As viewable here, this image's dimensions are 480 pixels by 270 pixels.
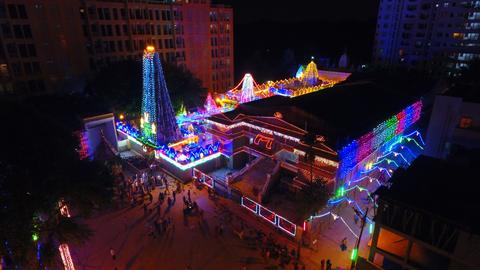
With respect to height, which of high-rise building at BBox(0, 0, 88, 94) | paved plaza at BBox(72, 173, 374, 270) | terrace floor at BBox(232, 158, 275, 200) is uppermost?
high-rise building at BBox(0, 0, 88, 94)

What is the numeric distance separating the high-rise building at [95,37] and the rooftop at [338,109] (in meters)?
24.7

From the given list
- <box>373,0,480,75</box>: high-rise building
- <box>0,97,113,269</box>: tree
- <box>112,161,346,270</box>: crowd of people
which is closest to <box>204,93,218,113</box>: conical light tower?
<box>112,161,346,270</box>: crowd of people

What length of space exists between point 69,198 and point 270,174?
15.0 m

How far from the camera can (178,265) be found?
730 inches

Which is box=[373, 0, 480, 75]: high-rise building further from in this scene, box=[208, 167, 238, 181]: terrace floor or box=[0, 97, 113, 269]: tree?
box=[0, 97, 113, 269]: tree

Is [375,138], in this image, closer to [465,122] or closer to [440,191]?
[465,122]

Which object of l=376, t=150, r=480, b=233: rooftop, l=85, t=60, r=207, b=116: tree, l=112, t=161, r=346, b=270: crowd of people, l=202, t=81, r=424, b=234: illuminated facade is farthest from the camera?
l=85, t=60, r=207, b=116: tree

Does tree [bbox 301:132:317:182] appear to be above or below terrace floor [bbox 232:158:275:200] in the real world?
above

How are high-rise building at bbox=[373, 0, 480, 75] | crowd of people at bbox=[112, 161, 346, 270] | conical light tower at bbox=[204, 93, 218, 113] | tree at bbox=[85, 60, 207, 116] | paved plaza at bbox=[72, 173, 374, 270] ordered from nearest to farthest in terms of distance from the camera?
1. paved plaza at bbox=[72, 173, 374, 270]
2. crowd of people at bbox=[112, 161, 346, 270]
3. tree at bbox=[85, 60, 207, 116]
4. conical light tower at bbox=[204, 93, 218, 113]
5. high-rise building at bbox=[373, 0, 480, 75]

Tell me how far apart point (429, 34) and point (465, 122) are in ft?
157

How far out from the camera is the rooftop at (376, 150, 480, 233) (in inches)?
441

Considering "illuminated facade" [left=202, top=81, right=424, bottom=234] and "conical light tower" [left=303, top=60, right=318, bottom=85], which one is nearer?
"illuminated facade" [left=202, top=81, right=424, bottom=234]

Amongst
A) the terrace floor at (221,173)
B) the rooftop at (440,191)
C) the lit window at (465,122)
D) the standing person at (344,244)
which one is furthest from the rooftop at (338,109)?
the rooftop at (440,191)

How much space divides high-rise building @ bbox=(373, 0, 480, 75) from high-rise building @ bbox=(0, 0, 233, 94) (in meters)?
36.3
